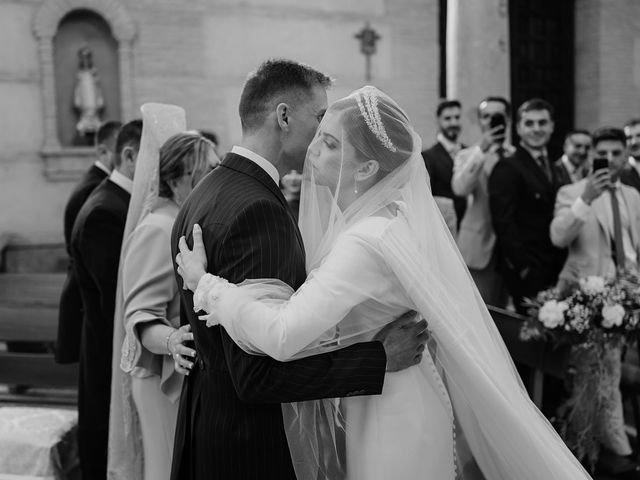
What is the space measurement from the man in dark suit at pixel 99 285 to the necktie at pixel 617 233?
2853mm

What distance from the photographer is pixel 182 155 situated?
2.98 meters

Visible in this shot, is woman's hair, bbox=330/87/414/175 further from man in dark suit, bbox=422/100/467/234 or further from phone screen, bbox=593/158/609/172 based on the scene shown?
man in dark suit, bbox=422/100/467/234

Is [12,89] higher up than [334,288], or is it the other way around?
[12,89]

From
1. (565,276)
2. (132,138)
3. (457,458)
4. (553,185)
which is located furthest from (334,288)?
(553,185)

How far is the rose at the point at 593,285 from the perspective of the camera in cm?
396

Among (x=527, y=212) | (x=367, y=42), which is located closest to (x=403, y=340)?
(x=527, y=212)

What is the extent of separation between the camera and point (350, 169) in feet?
6.67

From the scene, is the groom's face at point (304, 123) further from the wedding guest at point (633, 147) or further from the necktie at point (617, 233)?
the wedding guest at point (633, 147)

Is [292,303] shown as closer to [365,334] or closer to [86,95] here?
[365,334]

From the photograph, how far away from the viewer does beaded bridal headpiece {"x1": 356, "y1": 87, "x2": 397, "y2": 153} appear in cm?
198

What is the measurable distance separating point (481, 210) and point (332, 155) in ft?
11.4

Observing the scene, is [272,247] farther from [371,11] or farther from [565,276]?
[371,11]

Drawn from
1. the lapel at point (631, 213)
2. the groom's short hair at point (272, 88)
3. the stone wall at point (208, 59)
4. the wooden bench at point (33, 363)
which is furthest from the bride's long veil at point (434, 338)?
the stone wall at point (208, 59)

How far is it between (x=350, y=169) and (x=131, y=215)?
1409 millimetres
